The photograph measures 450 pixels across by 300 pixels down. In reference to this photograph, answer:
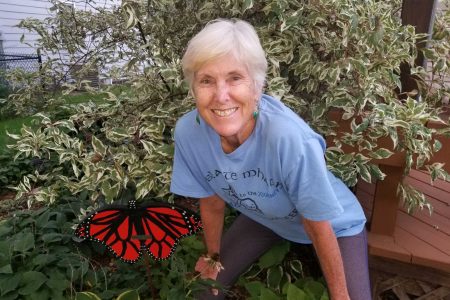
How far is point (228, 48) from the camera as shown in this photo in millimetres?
1279

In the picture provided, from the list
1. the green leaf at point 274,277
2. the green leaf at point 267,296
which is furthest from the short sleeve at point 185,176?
the green leaf at point 274,277

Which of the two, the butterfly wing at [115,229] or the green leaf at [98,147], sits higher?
the green leaf at [98,147]

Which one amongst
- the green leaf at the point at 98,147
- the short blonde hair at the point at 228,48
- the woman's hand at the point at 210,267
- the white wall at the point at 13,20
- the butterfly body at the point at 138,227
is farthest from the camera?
the white wall at the point at 13,20

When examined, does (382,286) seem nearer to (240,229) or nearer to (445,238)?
(445,238)

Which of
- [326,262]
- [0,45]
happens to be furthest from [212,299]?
[0,45]

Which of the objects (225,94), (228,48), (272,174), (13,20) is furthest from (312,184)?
(13,20)

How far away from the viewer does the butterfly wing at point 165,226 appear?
1573 millimetres

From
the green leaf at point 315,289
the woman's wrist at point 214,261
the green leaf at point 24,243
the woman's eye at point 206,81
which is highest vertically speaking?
the woman's eye at point 206,81

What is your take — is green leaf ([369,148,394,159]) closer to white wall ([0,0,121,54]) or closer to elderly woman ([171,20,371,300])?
elderly woman ([171,20,371,300])

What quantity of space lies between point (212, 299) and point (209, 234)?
296mm

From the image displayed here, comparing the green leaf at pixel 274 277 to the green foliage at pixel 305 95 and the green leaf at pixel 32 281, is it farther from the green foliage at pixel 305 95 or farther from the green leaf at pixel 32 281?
the green leaf at pixel 32 281

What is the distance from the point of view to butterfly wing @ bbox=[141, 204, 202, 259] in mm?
1573

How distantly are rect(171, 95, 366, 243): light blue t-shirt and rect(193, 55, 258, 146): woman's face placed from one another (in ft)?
0.37

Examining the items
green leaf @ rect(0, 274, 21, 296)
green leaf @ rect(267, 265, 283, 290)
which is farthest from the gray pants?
green leaf @ rect(0, 274, 21, 296)
